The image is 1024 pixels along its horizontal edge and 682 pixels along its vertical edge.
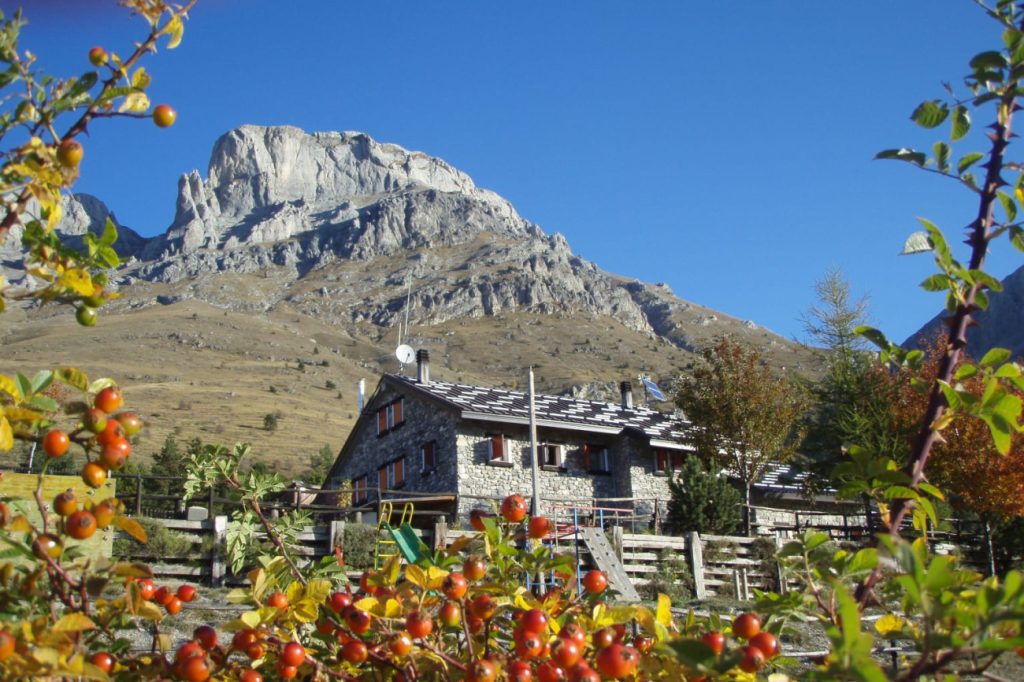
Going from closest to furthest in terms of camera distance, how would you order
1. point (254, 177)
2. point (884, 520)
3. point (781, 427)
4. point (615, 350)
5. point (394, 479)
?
point (884, 520) → point (781, 427) → point (394, 479) → point (615, 350) → point (254, 177)

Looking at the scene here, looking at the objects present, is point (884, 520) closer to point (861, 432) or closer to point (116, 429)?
point (116, 429)

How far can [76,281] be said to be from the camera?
1.73 m

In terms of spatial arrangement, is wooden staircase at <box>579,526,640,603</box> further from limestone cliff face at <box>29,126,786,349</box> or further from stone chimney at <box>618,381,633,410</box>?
limestone cliff face at <box>29,126,786,349</box>

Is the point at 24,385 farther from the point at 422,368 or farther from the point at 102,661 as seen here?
the point at 422,368

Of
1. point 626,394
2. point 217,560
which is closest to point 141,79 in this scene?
point 217,560

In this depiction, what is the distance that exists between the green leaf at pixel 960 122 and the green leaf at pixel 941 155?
0.03 metres

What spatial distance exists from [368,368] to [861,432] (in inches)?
3234

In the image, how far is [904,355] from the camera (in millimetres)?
1956

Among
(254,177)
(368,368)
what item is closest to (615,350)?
(368,368)

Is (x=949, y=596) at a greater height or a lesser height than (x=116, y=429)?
lesser

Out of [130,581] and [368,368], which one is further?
[368,368]

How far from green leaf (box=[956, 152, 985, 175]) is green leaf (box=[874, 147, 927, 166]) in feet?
0.24

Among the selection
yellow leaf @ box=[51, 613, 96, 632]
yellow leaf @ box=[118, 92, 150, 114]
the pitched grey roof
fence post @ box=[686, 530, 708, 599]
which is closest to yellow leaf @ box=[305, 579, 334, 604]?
yellow leaf @ box=[51, 613, 96, 632]

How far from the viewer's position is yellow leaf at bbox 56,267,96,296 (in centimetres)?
173
